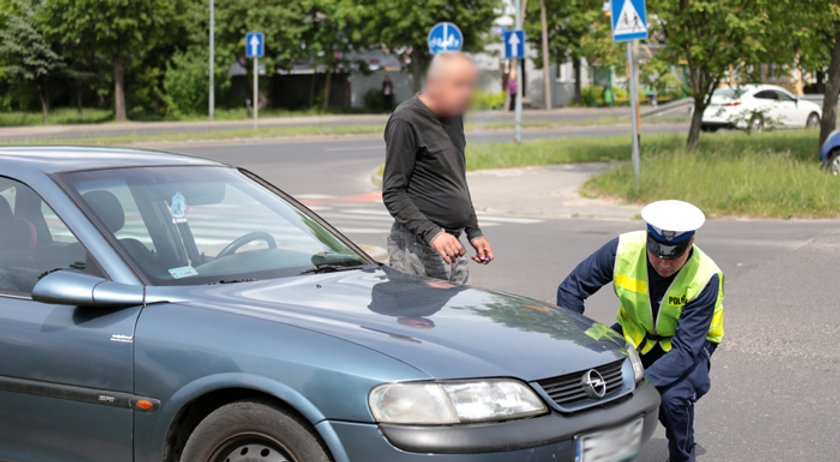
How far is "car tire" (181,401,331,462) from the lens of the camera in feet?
12.1

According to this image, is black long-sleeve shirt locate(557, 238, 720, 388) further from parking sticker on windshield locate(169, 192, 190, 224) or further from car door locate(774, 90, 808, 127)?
car door locate(774, 90, 808, 127)

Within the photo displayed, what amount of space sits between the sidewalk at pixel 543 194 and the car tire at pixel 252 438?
42.9 feet

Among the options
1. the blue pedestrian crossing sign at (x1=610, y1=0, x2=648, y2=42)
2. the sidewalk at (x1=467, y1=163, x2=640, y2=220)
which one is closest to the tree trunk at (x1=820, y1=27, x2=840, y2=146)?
the sidewalk at (x1=467, y1=163, x2=640, y2=220)

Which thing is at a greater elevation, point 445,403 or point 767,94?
point 767,94

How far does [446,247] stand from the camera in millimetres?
5598

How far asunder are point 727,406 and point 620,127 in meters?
36.0

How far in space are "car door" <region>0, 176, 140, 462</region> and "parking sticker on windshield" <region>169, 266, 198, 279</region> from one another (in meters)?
0.26

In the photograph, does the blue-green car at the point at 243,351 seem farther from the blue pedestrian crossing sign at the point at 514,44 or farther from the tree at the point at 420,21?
the tree at the point at 420,21

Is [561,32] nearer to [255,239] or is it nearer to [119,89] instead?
[119,89]

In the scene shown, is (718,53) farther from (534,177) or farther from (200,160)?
(200,160)

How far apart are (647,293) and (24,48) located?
46.3m

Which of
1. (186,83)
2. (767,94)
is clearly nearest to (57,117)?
(186,83)

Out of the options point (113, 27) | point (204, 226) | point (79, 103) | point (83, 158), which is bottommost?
point (204, 226)

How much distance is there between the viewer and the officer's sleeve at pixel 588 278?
5.26 metres
